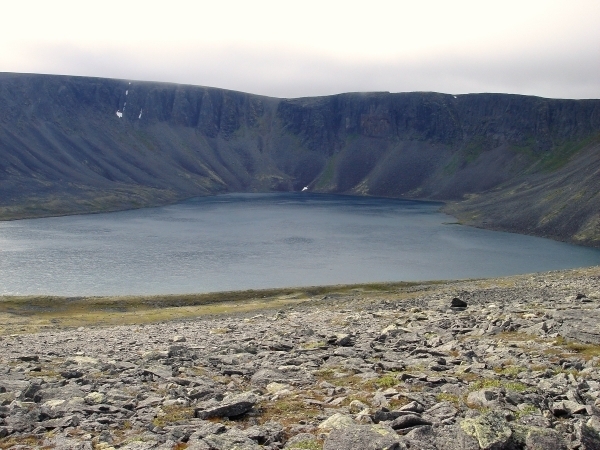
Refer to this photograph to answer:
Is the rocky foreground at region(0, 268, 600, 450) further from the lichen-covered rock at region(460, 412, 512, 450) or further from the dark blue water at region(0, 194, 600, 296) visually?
the dark blue water at region(0, 194, 600, 296)

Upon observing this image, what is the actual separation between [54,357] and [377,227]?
435 feet

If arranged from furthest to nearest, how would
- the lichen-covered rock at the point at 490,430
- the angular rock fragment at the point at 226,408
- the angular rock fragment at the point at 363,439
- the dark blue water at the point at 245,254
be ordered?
1. the dark blue water at the point at 245,254
2. the angular rock fragment at the point at 226,408
3. the angular rock fragment at the point at 363,439
4. the lichen-covered rock at the point at 490,430

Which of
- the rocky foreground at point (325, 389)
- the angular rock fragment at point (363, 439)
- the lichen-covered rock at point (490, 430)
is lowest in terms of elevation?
the rocky foreground at point (325, 389)

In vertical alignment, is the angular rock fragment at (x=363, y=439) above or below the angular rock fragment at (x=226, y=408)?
above

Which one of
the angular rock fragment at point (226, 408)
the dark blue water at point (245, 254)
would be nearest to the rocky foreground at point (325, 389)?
the angular rock fragment at point (226, 408)

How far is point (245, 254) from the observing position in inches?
4289

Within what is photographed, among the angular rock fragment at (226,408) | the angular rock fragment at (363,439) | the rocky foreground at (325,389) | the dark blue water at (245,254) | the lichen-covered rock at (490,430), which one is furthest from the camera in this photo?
the dark blue water at (245,254)

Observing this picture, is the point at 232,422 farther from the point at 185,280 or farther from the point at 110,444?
the point at 185,280

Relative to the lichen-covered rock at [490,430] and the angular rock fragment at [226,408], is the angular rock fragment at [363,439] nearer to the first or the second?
the lichen-covered rock at [490,430]

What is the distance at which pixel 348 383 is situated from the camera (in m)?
19.0

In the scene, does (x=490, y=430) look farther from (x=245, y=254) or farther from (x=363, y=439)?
(x=245, y=254)

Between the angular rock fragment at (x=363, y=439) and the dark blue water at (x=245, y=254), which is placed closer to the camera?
the angular rock fragment at (x=363, y=439)

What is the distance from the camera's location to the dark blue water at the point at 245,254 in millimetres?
85562

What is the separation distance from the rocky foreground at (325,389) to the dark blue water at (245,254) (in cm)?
5473
